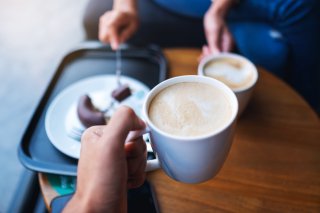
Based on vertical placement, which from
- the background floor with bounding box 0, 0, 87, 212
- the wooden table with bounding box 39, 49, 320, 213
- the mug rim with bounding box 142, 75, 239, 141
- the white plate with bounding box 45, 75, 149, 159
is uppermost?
the mug rim with bounding box 142, 75, 239, 141

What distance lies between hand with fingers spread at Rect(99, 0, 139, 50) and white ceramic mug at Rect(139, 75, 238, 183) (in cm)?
36

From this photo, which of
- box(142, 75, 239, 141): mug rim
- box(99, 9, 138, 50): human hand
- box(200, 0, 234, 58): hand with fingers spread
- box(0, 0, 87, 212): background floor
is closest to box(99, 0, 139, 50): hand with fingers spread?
box(99, 9, 138, 50): human hand

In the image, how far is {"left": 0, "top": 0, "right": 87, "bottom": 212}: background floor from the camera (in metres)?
1.32

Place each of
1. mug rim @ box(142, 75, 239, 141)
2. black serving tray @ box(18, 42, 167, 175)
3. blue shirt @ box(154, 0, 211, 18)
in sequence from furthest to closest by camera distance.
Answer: blue shirt @ box(154, 0, 211, 18) → black serving tray @ box(18, 42, 167, 175) → mug rim @ box(142, 75, 239, 141)

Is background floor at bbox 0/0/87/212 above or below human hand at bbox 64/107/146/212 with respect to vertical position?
below

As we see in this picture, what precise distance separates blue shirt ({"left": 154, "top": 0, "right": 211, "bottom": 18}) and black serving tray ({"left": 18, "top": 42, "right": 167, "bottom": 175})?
0.35 metres

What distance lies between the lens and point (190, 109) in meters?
0.47

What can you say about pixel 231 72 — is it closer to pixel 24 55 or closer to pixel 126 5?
pixel 126 5

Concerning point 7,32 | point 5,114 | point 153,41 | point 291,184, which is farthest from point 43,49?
point 291,184

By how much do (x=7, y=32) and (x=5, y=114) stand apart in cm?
65

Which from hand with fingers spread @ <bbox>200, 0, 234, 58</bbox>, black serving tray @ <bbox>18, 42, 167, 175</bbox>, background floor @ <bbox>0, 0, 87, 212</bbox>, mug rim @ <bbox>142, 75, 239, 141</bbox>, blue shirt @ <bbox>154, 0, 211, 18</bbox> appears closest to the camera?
mug rim @ <bbox>142, 75, 239, 141</bbox>

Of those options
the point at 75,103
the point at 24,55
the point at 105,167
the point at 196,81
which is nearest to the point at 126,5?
the point at 75,103

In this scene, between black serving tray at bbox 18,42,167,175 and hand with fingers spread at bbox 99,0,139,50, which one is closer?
black serving tray at bbox 18,42,167,175

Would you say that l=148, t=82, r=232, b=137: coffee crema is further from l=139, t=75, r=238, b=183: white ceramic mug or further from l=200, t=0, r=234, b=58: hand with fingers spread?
l=200, t=0, r=234, b=58: hand with fingers spread
